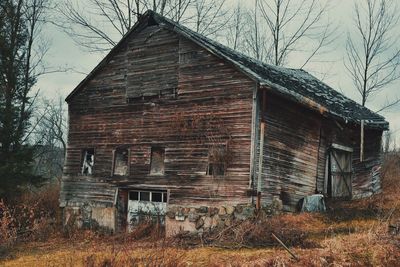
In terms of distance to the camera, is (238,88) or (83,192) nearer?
(238,88)

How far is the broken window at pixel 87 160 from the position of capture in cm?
1739

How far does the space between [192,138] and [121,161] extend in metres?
3.40

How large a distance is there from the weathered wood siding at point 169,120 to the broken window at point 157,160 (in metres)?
0.18

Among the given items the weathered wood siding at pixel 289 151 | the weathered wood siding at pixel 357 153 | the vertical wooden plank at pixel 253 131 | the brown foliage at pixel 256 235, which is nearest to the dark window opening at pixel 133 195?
the brown foliage at pixel 256 235

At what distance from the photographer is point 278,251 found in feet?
30.9

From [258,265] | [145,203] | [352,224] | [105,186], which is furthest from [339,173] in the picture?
[258,265]

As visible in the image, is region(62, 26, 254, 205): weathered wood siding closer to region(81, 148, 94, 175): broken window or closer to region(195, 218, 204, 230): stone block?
region(81, 148, 94, 175): broken window

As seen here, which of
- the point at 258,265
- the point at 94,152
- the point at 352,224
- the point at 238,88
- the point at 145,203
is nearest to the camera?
the point at 258,265

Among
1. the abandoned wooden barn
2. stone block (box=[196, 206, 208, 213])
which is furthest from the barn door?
stone block (box=[196, 206, 208, 213])

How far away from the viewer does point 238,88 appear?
551 inches

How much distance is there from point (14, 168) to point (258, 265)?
14284 mm

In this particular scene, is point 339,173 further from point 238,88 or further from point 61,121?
point 61,121

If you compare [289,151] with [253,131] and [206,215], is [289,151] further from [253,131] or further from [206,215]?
[206,215]

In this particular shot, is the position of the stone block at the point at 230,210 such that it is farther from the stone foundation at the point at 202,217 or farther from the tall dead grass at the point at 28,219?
the tall dead grass at the point at 28,219
